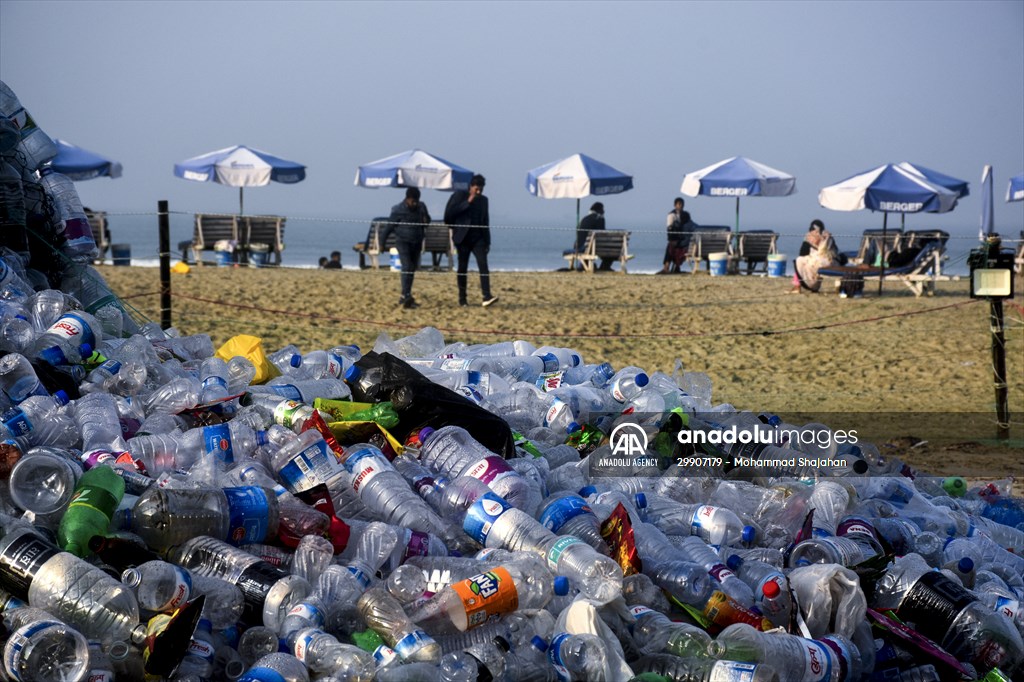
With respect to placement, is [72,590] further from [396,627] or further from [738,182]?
[738,182]

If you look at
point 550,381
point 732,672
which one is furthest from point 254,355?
point 732,672

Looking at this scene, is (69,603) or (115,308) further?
(115,308)

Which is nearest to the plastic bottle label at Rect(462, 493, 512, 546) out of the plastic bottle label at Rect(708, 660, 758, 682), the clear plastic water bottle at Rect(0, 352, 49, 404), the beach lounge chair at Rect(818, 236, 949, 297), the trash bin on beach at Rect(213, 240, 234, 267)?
the plastic bottle label at Rect(708, 660, 758, 682)

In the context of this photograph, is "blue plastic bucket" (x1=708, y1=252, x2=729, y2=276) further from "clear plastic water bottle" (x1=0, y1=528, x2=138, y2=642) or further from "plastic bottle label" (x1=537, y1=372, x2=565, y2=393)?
"clear plastic water bottle" (x1=0, y1=528, x2=138, y2=642)

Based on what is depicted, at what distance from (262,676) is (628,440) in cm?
271

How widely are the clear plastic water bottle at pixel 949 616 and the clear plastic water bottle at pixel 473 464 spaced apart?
139cm

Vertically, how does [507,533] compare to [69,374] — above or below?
below

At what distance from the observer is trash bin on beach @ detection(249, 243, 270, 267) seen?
63.5 feet

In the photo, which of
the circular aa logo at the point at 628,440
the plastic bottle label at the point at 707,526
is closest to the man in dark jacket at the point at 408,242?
the circular aa logo at the point at 628,440

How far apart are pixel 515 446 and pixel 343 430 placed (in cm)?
86

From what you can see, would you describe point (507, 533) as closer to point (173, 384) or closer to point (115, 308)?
point (173, 384)

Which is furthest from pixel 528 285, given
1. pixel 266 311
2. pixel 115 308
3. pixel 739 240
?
pixel 115 308

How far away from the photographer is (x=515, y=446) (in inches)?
197

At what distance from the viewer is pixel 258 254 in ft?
64.8
